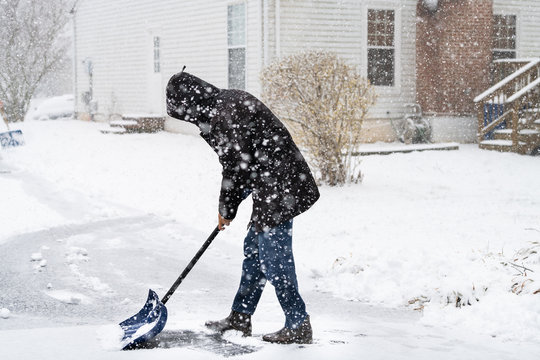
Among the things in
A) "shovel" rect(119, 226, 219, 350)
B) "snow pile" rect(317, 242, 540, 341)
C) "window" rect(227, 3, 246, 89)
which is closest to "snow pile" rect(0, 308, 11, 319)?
"shovel" rect(119, 226, 219, 350)

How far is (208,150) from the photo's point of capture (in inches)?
707

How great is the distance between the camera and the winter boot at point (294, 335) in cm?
483

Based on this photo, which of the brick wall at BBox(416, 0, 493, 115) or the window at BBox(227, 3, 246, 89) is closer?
the window at BBox(227, 3, 246, 89)

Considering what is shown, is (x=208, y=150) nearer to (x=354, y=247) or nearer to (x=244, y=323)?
(x=354, y=247)

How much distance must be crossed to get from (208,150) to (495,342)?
44.0ft

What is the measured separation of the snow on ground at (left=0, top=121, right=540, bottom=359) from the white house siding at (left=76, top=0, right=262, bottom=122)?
6.60 m

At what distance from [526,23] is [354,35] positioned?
221 inches

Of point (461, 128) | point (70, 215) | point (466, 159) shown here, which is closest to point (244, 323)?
point (70, 215)

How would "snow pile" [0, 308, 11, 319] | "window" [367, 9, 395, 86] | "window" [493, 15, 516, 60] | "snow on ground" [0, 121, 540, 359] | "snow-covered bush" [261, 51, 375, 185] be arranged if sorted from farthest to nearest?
"window" [493, 15, 516, 60]
"window" [367, 9, 395, 86]
"snow-covered bush" [261, 51, 375, 185]
"snow pile" [0, 308, 11, 319]
"snow on ground" [0, 121, 540, 359]

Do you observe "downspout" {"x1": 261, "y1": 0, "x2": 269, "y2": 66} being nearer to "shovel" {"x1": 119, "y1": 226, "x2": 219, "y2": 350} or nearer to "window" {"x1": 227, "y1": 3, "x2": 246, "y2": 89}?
"window" {"x1": 227, "y1": 3, "x2": 246, "y2": 89}

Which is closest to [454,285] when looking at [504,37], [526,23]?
[504,37]

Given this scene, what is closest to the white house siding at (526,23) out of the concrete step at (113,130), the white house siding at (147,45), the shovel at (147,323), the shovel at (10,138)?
the white house siding at (147,45)

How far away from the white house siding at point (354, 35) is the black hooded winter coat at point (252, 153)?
517 inches

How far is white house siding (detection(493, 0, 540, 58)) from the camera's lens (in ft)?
67.3
